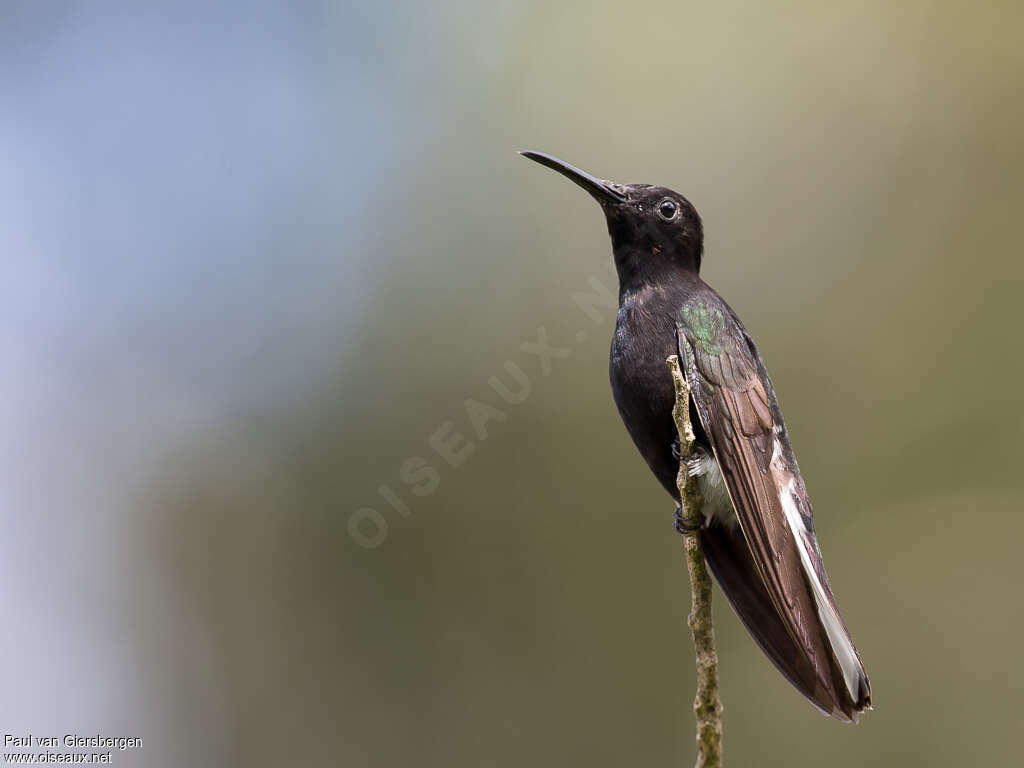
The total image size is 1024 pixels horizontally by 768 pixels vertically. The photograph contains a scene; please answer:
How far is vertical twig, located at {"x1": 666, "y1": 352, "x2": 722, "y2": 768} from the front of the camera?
2305 millimetres

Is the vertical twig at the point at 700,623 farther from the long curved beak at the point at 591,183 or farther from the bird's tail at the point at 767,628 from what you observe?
the long curved beak at the point at 591,183

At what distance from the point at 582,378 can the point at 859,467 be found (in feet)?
8.38

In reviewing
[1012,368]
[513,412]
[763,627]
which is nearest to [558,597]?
[513,412]

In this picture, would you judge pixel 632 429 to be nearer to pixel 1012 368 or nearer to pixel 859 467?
pixel 859 467

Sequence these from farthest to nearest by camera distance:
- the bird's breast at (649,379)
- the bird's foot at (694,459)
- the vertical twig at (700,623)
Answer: the bird's breast at (649,379), the bird's foot at (694,459), the vertical twig at (700,623)

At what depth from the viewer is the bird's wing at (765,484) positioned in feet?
10.4

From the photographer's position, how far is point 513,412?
26.1 ft

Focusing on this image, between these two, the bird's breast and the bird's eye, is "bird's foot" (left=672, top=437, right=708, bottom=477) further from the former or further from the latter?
the bird's eye

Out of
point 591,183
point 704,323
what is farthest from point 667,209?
point 704,323

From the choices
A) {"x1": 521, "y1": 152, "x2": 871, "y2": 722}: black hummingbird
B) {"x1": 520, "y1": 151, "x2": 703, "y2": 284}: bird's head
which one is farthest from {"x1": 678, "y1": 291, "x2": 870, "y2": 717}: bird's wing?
{"x1": 520, "y1": 151, "x2": 703, "y2": 284}: bird's head

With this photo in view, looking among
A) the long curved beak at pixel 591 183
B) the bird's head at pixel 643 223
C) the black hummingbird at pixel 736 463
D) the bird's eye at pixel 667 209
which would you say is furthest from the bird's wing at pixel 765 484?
the long curved beak at pixel 591 183

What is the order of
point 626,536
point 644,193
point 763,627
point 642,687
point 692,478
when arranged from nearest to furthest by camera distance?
1. point 692,478
2. point 763,627
3. point 644,193
4. point 642,687
5. point 626,536

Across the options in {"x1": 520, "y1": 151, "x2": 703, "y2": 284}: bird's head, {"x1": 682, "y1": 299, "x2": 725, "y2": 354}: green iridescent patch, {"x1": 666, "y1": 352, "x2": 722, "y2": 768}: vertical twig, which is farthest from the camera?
{"x1": 520, "y1": 151, "x2": 703, "y2": 284}: bird's head

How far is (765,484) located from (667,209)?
1.54 meters
